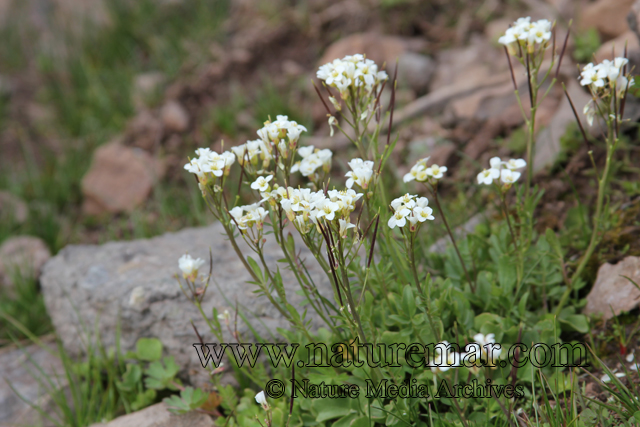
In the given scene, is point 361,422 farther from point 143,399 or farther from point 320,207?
point 143,399

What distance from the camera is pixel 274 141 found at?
5.62 feet

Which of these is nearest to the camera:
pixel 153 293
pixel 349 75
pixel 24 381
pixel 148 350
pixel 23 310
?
pixel 349 75

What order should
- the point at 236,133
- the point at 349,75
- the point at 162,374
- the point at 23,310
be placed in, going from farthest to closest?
the point at 236,133 → the point at 23,310 → the point at 162,374 → the point at 349,75

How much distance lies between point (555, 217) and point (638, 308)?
0.67 m

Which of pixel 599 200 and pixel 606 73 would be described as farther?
pixel 599 200

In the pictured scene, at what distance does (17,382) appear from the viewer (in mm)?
2766

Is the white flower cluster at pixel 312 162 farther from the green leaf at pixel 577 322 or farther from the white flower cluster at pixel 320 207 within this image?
the green leaf at pixel 577 322

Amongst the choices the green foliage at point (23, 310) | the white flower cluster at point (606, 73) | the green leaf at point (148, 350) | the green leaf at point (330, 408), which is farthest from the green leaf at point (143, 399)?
the white flower cluster at point (606, 73)

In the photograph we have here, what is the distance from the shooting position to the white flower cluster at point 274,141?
5.58ft

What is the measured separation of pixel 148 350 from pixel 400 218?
147 centimetres

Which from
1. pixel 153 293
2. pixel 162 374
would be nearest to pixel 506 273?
pixel 162 374

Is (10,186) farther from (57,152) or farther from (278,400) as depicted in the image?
(278,400)

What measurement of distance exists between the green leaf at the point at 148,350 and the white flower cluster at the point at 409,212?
4.64 feet

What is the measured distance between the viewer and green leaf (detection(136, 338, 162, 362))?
2.37 m
